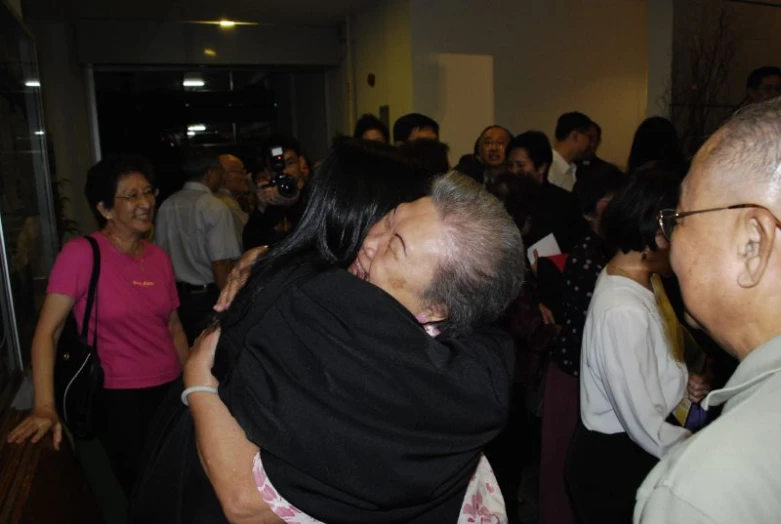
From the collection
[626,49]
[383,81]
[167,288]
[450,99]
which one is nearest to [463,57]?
[450,99]

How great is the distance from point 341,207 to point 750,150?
0.64 m

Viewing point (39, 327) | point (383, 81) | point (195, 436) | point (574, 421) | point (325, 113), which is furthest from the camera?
point (325, 113)

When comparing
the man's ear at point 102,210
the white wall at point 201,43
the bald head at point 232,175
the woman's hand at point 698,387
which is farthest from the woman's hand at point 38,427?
the white wall at point 201,43

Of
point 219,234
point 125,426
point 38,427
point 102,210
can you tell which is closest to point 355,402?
point 38,427

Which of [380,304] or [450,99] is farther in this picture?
[450,99]

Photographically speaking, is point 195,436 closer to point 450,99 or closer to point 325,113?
point 450,99

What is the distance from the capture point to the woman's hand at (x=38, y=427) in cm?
176

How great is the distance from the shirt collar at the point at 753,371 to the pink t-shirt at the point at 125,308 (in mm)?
1903

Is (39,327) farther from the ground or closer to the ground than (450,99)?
closer to the ground

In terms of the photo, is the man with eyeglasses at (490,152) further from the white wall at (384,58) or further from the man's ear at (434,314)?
the man's ear at (434,314)

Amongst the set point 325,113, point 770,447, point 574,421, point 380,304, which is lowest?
point 574,421

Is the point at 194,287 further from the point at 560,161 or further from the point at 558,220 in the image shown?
the point at 560,161

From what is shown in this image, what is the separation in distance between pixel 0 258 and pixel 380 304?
1.75 metres

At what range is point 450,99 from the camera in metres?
A: 5.86
